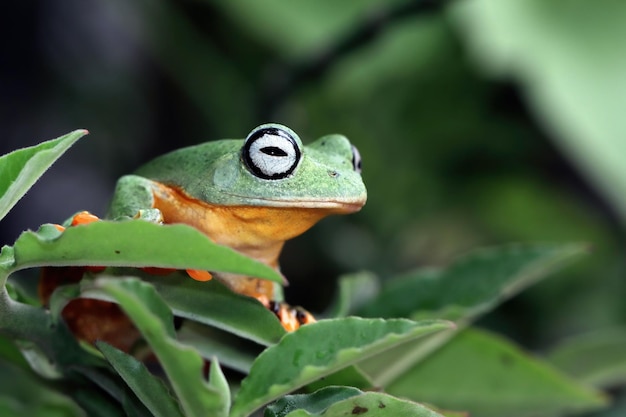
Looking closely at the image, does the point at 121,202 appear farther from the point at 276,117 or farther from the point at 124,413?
the point at 276,117

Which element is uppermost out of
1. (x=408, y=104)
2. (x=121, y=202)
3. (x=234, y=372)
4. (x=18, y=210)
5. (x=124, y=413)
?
(x=408, y=104)

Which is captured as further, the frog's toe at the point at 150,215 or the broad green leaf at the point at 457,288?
the broad green leaf at the point at 457,288

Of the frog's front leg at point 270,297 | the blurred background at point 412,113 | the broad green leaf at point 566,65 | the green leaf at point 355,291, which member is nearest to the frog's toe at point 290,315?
the frog's front leg at point 270,297

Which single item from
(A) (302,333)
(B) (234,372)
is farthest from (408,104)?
(A) (302,333)

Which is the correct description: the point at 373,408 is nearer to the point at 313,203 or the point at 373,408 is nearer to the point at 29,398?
the point at 313,203

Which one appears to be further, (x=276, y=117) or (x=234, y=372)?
(x=276, y=117)

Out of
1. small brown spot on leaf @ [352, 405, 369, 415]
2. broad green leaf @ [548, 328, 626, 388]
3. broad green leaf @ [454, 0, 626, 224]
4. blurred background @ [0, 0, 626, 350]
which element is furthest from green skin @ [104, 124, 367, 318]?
broad green leaf @ [454, 0, 626, 224]

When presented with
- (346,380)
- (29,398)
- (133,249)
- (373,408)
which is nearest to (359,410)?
(373,408)

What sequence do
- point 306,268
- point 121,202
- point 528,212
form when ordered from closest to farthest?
point 121,202 < point 306,268 < point 528,212

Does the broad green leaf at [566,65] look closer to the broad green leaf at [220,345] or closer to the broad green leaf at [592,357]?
the broad green leaf at [592,357]
